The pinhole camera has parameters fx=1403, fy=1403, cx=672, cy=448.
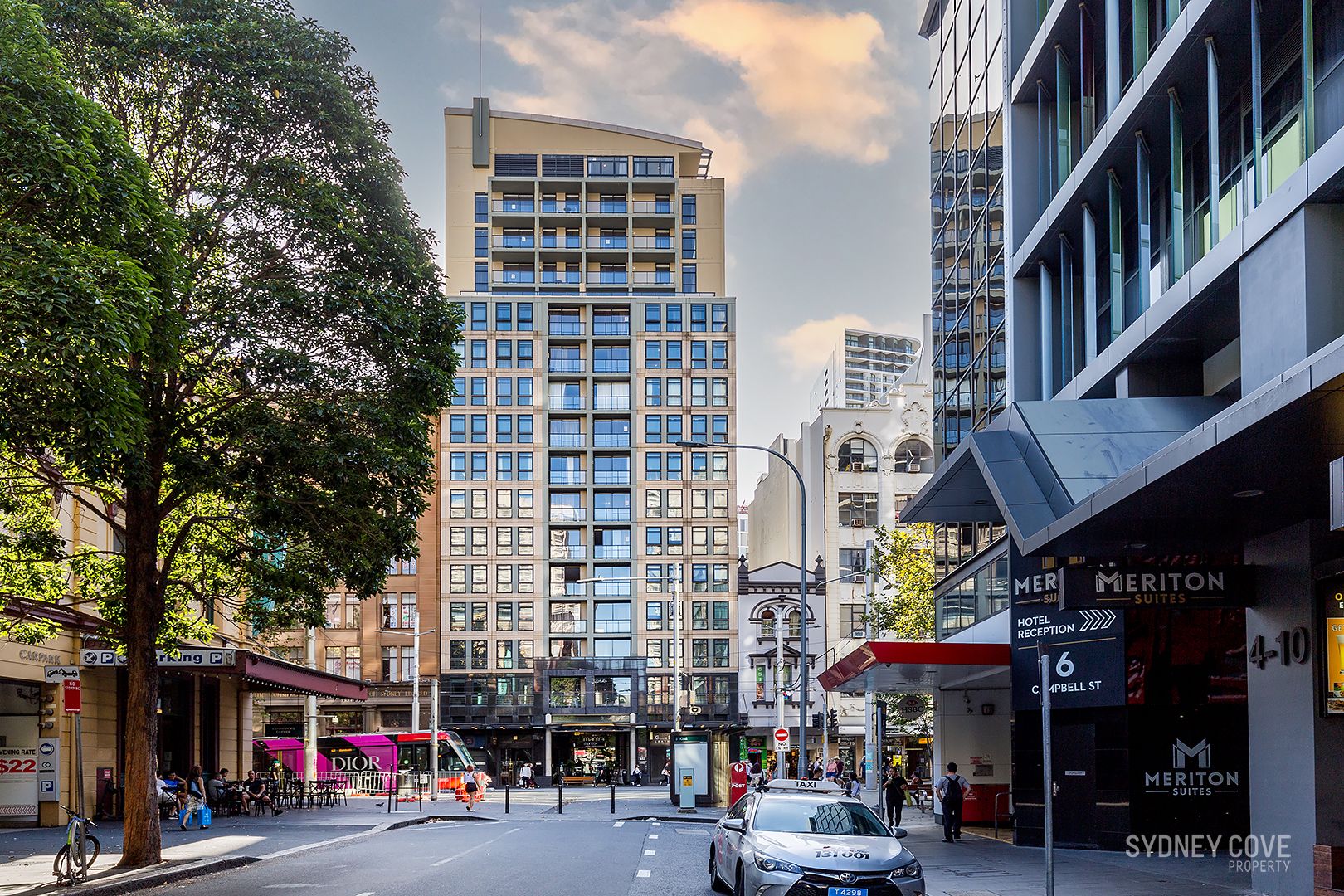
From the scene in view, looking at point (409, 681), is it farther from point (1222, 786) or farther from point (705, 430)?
point (1222, 786)

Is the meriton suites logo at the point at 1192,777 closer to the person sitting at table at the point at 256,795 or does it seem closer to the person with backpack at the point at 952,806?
the person with backpack at the point at 952,806

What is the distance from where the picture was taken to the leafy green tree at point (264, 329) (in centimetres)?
2159

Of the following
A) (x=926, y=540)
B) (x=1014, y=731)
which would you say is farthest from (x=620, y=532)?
(x=1014, y=731)

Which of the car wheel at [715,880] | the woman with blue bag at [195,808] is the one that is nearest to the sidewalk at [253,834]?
the woman with blue bag at [195,808]

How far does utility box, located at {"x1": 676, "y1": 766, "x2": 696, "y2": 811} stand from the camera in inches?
1706

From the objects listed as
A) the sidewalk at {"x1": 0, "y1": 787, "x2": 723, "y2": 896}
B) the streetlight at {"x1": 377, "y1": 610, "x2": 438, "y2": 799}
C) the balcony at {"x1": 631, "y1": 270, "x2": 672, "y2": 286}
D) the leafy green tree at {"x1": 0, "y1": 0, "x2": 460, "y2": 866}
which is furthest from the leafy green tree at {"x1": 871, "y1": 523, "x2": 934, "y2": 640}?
the balcony at {"x1": 631, "y1": 270, "x2": 672, "y2": 286}

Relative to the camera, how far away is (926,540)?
53.6 meters

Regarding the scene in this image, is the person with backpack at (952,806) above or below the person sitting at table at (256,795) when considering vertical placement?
above

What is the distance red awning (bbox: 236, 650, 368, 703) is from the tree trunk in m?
16.4

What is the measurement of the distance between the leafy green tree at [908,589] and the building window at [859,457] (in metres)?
36.0

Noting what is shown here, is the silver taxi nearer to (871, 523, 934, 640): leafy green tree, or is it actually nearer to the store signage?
the store signage

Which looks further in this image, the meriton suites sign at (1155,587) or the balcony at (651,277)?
the balcony at (651,277)

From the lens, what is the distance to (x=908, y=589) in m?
49.6

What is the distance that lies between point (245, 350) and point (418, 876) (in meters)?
8.45
